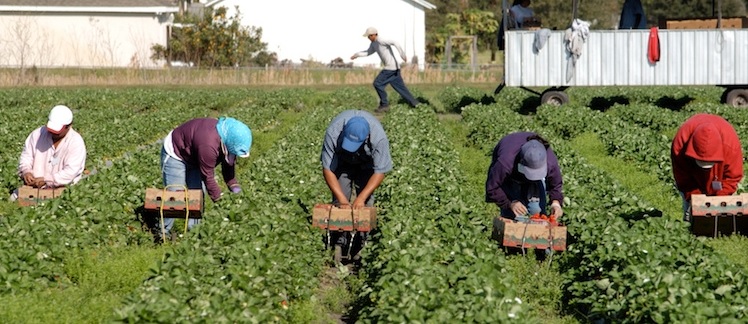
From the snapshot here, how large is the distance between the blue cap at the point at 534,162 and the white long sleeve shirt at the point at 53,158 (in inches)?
188

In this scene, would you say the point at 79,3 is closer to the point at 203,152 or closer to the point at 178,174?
the point at 178,174

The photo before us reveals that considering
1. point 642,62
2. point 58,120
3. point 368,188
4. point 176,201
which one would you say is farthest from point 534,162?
point 642,62

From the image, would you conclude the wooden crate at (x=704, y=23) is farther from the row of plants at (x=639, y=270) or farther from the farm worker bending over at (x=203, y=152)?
the farm worker bending over at (x=203, y=152)

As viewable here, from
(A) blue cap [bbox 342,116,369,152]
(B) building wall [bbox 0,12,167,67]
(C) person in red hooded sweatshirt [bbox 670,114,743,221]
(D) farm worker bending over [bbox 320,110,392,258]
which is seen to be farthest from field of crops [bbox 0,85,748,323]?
(B) building wall [bbox 0,12,167,67]

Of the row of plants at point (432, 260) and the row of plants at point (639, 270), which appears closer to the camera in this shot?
the row of plants at point (432, 260)

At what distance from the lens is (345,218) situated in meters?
9.65

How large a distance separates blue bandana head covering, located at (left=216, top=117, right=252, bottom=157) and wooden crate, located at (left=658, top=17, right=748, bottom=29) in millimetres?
17712

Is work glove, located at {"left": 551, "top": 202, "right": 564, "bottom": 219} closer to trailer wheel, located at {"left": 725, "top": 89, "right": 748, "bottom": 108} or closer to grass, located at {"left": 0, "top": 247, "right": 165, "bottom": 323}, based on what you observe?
grass, located at {"left": 0, "top": 247, "right": 165, "bottom": 323}

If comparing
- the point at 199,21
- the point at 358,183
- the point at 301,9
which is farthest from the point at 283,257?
the point at 301,9

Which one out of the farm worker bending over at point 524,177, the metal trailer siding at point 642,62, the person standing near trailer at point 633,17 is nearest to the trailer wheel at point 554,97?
the metal trailer siding at point 642,62

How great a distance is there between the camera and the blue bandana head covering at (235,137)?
32.5 feet

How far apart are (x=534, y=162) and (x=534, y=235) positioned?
24.8 inches

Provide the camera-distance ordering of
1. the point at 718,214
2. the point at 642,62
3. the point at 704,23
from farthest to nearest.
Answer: the point at 704,23
the point at 642,62
the point at 718,214

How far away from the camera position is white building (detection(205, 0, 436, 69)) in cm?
5481
